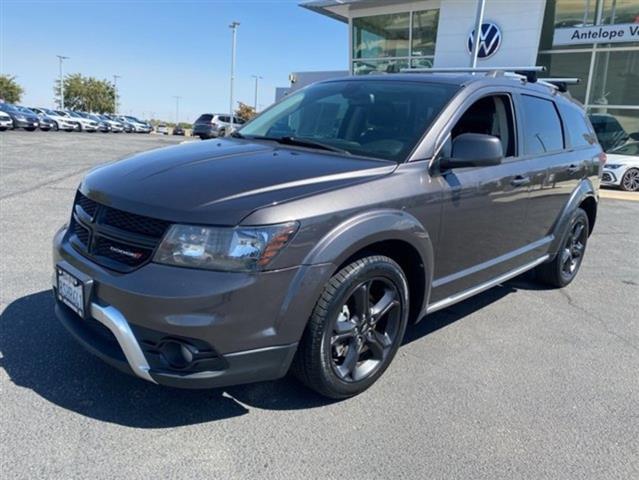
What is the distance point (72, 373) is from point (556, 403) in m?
2.79

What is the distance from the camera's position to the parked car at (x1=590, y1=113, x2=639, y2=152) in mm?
17328

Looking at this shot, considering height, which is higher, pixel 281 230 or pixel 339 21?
pixel 339 21

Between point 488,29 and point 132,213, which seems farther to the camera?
point 488,29

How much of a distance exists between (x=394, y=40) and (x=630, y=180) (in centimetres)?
1269

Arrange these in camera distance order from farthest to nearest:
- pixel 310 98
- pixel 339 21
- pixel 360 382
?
1. pixel 339 21
2. pixel 310 98
3. pixel 360 382

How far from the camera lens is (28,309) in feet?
12.8

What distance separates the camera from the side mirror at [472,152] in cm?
323

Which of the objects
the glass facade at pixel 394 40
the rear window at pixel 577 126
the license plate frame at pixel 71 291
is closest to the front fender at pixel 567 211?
the rear window at pixel 577 126

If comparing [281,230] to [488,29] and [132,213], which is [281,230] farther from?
[488,29]

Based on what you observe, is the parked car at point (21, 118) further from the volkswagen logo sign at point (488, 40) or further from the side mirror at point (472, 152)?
the side mirror at point (472, 152)

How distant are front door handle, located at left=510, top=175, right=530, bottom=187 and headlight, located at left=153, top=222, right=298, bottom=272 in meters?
2.24

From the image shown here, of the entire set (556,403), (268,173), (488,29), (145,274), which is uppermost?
(488,29)

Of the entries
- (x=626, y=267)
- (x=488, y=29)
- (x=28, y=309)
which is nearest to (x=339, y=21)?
(x=488, y=29)

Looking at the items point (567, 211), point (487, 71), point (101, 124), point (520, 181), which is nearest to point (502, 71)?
point (487, 71)
